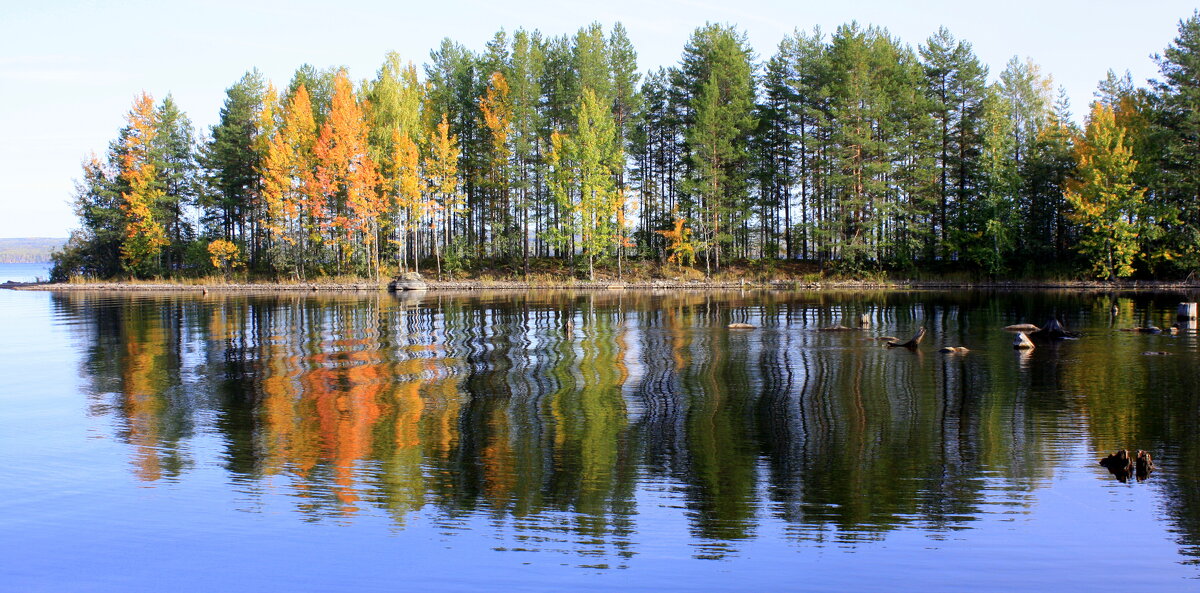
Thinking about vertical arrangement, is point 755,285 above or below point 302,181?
below

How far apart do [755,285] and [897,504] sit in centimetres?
4641

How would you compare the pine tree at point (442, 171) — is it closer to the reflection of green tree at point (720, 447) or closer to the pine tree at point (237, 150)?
the pine tree at point (237, 150)

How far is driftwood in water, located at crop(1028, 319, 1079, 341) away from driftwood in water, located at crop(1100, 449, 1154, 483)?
1456 centimetres

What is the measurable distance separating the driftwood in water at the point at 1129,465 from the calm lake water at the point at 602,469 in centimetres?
21

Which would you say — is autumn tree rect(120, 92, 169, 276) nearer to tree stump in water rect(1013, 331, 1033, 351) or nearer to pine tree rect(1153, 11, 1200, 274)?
tree stump in water rect(1013, 331, 1033, 351)

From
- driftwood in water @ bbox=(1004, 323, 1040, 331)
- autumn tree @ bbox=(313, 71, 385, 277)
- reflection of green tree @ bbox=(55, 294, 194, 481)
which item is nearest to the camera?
reflection of green tree @ bbox=(55, 294, 194, 481)

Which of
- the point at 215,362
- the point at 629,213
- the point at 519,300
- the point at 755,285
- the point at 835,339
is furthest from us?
the point at 629,213

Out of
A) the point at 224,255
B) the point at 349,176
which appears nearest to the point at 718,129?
the point at 349,176

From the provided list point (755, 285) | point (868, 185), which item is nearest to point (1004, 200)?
point (868, 185)

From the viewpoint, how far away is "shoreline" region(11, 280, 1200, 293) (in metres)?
48.9

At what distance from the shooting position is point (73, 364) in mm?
20297

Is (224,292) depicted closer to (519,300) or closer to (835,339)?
(519,300)

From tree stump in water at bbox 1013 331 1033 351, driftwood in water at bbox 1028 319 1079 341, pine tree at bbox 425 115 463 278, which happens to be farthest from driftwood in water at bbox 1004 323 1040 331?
pine tree at bbox 425 115 463 278

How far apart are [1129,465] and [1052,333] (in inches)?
608
